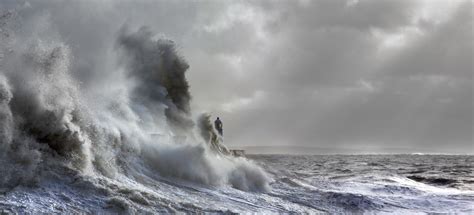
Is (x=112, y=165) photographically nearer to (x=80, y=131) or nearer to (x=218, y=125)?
(x=80, y=131)

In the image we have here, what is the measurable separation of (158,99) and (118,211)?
12.1 meters

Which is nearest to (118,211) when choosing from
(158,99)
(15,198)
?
(15,198)

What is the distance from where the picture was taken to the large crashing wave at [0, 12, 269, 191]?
9.34 meters

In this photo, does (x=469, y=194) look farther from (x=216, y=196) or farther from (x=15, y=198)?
(x=15, y=198)

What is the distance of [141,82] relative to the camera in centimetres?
2120

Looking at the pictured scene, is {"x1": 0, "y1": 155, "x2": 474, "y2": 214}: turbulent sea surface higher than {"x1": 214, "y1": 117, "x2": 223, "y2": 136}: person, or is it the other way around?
{"x1": 214, "y1": 117, "x2": 223, "y2": 136}: person

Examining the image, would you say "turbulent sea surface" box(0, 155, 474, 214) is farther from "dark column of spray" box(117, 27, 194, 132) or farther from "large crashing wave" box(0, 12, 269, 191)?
"dark column of spray" box(117, 27, 194, 132)

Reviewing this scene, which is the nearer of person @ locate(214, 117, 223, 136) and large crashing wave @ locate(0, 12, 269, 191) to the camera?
large crashing wave @ locate(0, 12, 269, 191)

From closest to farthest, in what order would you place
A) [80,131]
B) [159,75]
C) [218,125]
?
[80,131] < [159,75] < [218,125]

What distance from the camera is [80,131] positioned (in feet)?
35.4

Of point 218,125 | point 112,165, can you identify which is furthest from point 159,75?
point 112,165

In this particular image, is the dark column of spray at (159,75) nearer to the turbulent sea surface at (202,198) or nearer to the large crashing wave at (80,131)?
the large crashing wave at (80,131)

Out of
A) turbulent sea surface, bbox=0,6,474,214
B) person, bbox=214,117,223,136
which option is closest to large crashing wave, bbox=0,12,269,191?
turbulent sea surface, bbox=0,6,474,214

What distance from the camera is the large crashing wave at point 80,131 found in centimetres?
934
